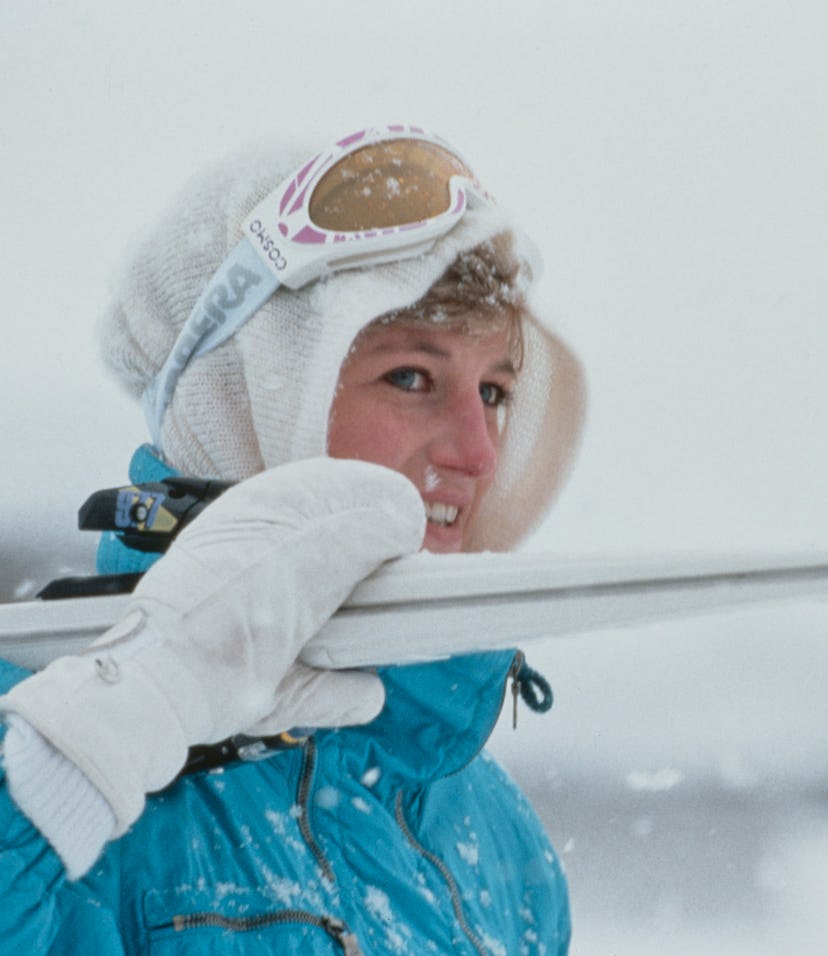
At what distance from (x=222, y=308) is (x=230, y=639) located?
0.82 meters

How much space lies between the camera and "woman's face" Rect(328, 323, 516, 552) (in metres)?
1.51

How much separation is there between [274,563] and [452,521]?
70 cm

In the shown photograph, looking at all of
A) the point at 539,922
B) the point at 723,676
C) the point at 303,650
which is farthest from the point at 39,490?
the point at 723,676

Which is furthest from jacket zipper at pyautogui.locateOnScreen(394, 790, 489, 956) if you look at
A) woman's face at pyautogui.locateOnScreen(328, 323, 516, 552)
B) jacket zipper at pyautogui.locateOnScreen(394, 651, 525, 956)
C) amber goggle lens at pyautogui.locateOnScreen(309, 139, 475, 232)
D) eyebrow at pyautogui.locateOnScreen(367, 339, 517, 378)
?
amber goggle lens at pyautogui.locateOnScreen(309, 139, 475, 232)

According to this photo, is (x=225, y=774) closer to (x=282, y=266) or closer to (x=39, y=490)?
(x=282, y=266)

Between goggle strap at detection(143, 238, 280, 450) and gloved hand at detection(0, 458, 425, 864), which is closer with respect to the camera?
gloved hand at detection(0, 458, 425, 864)

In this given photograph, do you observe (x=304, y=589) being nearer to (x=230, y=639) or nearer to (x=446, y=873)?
(x=230, y=639)

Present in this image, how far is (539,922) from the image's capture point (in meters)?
1.62

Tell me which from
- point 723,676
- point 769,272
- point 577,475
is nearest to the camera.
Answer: point 577,475

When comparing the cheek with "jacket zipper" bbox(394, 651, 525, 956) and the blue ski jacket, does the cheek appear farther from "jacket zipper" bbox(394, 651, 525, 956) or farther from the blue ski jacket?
"jacket zipper" bbox(394, 651, 525, 956)

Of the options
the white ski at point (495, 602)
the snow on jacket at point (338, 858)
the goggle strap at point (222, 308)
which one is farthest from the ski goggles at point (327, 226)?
the white ski at point (495, 602)

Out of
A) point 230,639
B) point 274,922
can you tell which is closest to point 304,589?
point 230,639

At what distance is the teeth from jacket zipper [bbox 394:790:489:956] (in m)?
0.38

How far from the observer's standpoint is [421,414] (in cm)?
152
